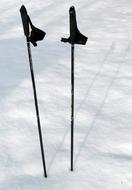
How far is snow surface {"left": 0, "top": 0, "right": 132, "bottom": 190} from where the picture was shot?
137 inches

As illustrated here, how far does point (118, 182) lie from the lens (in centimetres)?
339

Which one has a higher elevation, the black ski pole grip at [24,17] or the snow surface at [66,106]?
the black ski pole grip at [24,17]

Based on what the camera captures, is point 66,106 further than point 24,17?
Yes

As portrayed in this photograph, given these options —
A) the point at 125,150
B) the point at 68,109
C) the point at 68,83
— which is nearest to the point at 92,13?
the point at 68,83

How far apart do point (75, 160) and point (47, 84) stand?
1.67 metres

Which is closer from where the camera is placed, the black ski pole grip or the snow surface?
the black ski pole grip

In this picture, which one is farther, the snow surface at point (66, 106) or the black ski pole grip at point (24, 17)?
the snow surface at point (66, 106)

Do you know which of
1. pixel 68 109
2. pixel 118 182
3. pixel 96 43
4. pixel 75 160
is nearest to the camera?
pixel 118 182

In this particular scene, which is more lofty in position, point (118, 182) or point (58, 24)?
point (118, 182)

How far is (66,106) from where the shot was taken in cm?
455

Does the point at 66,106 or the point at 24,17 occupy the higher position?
the point at 24,17

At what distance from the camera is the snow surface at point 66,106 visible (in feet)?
11.5

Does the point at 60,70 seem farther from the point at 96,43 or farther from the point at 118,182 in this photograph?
the point at 118,182

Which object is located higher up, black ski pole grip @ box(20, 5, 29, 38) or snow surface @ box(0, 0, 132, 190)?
black ski pole grip @ box(20, 5, 29, 38)
